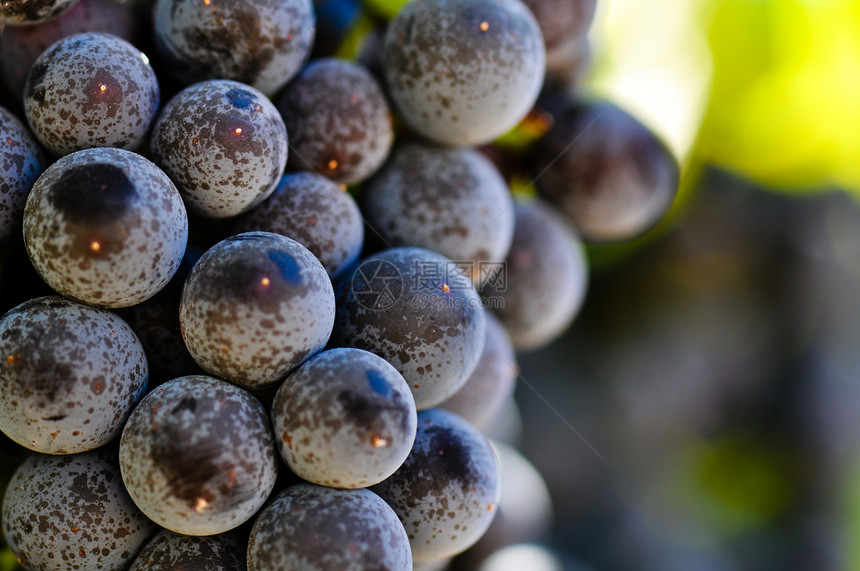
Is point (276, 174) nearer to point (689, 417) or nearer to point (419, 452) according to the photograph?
point (419, 452)

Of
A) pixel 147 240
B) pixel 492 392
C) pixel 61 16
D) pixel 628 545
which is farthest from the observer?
pixel 628 545

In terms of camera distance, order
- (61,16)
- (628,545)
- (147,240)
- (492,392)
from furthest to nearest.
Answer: (628,545) → (492,392) → (61,16) → (147,240)

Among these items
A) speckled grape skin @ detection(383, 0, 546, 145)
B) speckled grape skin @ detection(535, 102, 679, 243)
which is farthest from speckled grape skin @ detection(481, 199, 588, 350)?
speckled grape skin @ detection(383, 0, 546, 145)

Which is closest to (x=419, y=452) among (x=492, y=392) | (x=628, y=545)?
(x=492, y=392)

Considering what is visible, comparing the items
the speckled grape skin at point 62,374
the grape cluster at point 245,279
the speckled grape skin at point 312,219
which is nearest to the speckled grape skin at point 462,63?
the grape cluster at point 245,279

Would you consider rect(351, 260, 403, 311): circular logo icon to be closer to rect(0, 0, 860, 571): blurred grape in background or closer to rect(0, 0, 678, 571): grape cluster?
rect(0, 0, 678, 571): grape cluster
